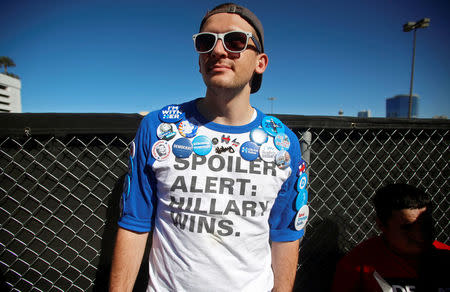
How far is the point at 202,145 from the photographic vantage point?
3.76 feet

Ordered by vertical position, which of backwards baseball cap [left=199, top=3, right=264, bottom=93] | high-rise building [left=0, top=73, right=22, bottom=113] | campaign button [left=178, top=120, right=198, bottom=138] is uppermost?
high-rise building [left=0, top=73, right=22, bottom=113]

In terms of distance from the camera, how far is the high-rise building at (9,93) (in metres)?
20.4

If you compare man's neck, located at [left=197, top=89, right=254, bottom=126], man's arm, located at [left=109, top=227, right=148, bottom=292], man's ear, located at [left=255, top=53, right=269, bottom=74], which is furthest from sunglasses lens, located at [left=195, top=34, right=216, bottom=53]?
man's arm, located at [left=109, top=227, right=148, bottom=292]

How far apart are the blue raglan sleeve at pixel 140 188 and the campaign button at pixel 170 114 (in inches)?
3.6

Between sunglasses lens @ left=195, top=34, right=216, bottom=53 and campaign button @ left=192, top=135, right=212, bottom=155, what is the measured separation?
54 cm

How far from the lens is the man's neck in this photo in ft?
3.90

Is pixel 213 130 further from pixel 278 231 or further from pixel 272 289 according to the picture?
pixel 272 289

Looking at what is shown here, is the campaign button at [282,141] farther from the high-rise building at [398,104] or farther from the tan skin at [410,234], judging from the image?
the high-rise building at [398,104]

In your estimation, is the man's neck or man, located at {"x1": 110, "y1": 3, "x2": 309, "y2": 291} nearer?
man, located at {"x1": 110, "y1": 3, "x2": 309, "y2": 291}

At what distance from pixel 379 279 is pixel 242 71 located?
1.65 m

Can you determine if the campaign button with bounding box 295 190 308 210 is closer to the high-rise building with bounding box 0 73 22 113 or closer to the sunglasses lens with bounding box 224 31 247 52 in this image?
the sunglasses lens with bounding box 224 31 247 52

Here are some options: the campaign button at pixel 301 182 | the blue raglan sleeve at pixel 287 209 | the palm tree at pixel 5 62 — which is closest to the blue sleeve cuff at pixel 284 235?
the blue raglan sleeve at pixel 287 209

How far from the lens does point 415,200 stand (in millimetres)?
1416

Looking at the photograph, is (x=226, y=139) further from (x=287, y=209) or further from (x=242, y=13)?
(x=242, y=13)
